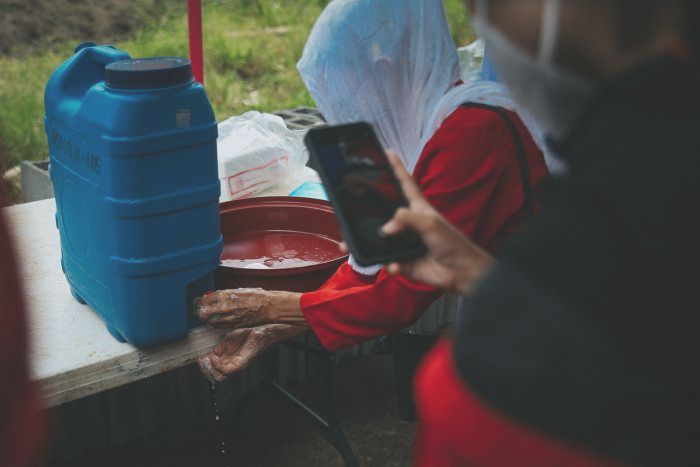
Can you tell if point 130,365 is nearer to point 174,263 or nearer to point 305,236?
point 174,263

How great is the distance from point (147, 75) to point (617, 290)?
49.0 inches

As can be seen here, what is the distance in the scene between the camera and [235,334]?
2.06 metres

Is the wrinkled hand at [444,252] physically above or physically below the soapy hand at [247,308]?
above

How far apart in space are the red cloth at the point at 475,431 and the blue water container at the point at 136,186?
109 cm

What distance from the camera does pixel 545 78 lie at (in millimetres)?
782

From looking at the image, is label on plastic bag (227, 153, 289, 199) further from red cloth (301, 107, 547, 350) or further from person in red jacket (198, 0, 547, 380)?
red cloth (301, 107, 547, 350)

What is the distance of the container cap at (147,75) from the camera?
169cm

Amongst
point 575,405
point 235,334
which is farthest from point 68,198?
point 575,405

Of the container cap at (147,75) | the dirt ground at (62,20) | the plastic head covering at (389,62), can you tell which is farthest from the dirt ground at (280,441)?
the dirt ground at (62,20)

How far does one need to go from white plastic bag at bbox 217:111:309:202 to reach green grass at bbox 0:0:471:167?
7.38 ft

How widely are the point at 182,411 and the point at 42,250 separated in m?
0.86

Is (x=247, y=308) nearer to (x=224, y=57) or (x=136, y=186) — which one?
(x=136, y=186)

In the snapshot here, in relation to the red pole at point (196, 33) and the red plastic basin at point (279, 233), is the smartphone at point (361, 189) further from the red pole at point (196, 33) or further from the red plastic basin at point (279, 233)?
the red pole at point (196, 33)

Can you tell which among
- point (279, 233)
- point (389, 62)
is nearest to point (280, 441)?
point (279, 233)
